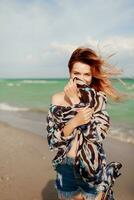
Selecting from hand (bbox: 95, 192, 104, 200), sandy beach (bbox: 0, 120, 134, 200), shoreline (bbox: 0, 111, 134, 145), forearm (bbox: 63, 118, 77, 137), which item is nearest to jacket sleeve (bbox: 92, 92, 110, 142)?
forearm (bbox: 63, 118, 77, 137)

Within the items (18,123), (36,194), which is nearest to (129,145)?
(36,194)

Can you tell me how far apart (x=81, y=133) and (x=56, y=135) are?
0.23 m

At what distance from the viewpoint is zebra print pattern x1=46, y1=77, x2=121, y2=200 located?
10.7 ft

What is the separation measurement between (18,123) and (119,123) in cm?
314

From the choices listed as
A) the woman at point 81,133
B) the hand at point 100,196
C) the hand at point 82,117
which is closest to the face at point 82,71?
the woman at point 81,133

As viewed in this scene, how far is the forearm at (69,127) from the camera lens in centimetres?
326

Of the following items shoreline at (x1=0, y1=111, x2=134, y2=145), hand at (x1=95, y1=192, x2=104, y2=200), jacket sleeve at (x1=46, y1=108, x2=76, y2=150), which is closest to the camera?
jacket sleeve at (x1=46, y1=108, x2=76, y2=150)

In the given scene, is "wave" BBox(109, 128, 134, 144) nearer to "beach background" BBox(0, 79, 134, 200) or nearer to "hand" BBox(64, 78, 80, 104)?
"beach background" BBox(0, 79, 134, 200)

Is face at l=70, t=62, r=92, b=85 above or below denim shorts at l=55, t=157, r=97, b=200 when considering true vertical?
above

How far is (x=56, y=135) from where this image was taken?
339cm

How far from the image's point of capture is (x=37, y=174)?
6469mm

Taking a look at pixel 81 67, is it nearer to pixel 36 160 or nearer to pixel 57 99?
pixel 57 99

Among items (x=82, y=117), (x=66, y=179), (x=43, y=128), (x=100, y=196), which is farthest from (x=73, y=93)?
(x=43, y=128)

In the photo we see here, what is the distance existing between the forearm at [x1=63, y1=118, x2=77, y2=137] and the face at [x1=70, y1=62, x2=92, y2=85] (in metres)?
0.50
